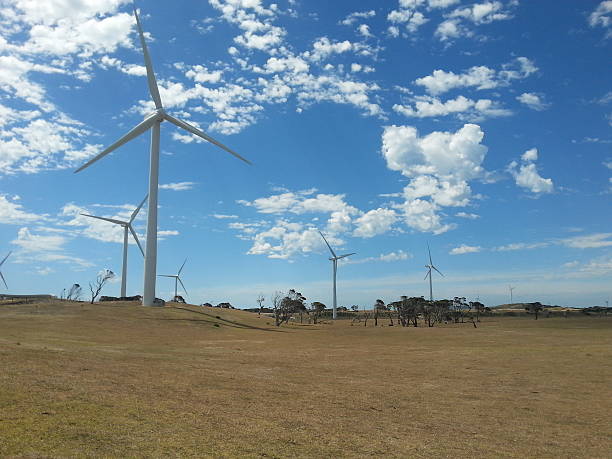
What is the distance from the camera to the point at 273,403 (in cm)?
2242

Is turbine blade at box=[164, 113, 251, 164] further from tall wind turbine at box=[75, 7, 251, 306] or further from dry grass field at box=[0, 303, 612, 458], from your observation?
dry grass field at box=[0, 303, 612, 458]

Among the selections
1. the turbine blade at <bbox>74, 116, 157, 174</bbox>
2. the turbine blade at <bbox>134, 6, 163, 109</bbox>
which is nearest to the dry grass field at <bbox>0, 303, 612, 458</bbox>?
the turbine blade at <bbox>74, 116, 157, 174</bbox>

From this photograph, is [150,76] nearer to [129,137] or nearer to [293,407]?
[129,137]

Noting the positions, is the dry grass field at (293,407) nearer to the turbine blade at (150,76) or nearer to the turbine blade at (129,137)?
the turbine blade at (129,137)

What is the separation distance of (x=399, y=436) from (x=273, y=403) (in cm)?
670

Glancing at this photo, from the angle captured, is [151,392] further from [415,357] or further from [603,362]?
[603,362]

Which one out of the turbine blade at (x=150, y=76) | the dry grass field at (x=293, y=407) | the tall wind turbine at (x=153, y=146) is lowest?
the dry grass field at (x=293, y=407)

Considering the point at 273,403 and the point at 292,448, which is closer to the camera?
the point at 292,448

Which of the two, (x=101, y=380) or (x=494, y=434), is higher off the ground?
(x=101, y=380)

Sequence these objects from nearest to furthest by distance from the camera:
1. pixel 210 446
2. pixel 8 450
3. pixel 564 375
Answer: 1. pixel 8 450
2. pixel 210 446
3. pixel 564 375

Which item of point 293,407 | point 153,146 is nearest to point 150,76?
point 153,146

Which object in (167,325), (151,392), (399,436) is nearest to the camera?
(399,436)

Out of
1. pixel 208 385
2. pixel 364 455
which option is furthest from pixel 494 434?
pixel 208 385

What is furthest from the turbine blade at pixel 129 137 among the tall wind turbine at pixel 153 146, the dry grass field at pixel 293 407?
the dry grass field at pixel 293 407
